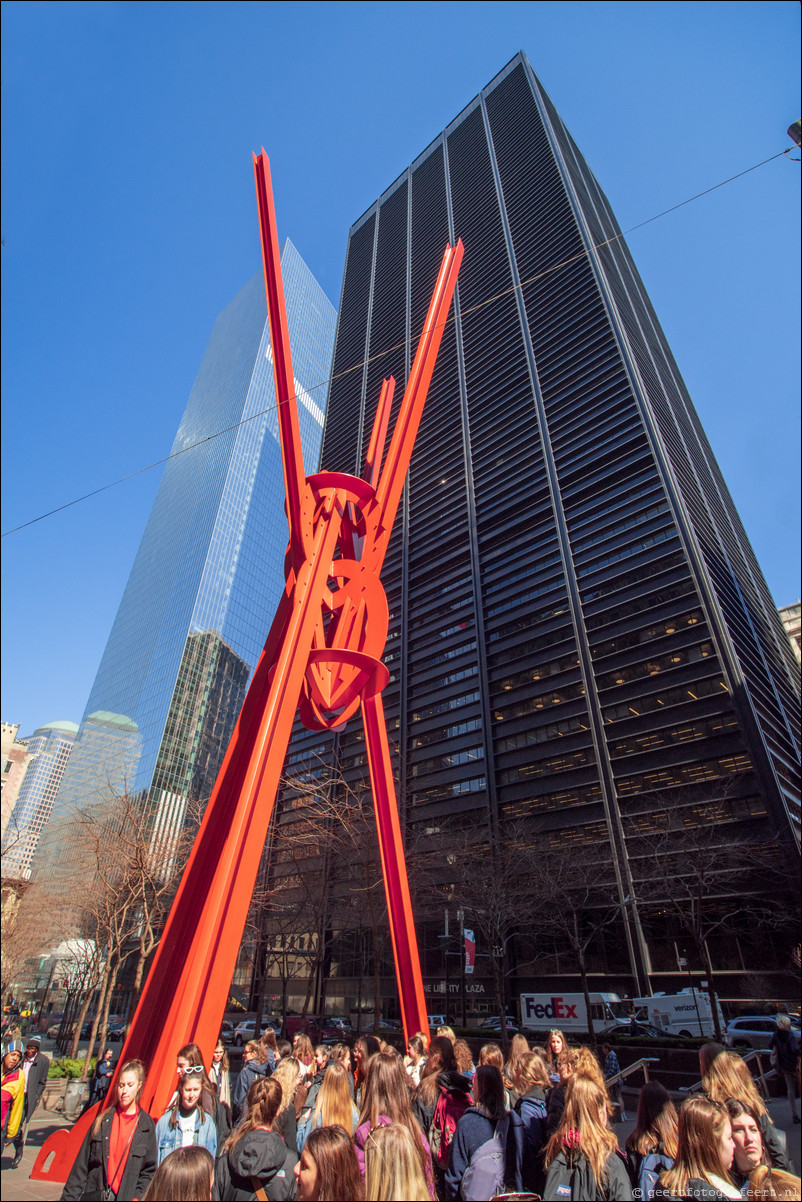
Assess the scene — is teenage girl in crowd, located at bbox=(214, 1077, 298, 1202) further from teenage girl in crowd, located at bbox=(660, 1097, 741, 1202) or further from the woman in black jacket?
teenage girl in crowd, located at bbox=(660, 1097, 741, 1202)

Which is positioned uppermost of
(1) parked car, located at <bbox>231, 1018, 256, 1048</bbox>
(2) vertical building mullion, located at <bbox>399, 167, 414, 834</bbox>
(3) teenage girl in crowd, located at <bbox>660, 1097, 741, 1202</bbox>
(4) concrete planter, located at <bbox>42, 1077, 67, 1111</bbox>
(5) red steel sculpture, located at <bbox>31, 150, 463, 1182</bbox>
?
(2) vertical building mullion, located at <bbox>399, 167, 414, 834</bbox>

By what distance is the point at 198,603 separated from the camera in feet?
257

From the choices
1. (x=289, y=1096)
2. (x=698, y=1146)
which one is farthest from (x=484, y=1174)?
(x=289, y=1096)

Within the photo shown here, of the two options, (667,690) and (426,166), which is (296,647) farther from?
(426,166)

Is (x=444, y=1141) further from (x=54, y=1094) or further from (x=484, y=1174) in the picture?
(x=54, y=1094)

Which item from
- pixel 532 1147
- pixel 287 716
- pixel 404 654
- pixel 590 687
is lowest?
pixel 532 1147

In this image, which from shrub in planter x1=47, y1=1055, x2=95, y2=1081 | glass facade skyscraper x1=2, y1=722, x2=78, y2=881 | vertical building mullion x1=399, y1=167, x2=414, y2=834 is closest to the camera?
shrub in planter x1=47, y1=1055, x2=95, y2=1081

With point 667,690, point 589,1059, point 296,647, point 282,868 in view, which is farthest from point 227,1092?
point 282,868

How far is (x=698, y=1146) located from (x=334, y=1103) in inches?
82.8

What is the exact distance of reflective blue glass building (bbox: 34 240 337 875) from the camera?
238ft

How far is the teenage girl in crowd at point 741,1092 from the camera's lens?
3539 mm

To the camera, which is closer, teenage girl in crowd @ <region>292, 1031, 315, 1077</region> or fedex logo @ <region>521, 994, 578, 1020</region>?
teenage girl in crowd @ <region>292, 1031, 315, 1077</region>

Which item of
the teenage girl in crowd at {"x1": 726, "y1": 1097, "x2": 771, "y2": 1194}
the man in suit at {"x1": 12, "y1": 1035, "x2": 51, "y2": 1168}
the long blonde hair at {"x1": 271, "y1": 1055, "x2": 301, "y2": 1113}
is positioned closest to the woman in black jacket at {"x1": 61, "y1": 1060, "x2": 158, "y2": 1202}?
the long blonde hair at {"x1": 271, "y1": 1055, "x2": 301, "y2": 1113}

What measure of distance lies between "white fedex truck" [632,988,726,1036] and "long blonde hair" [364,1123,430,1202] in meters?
28.5
